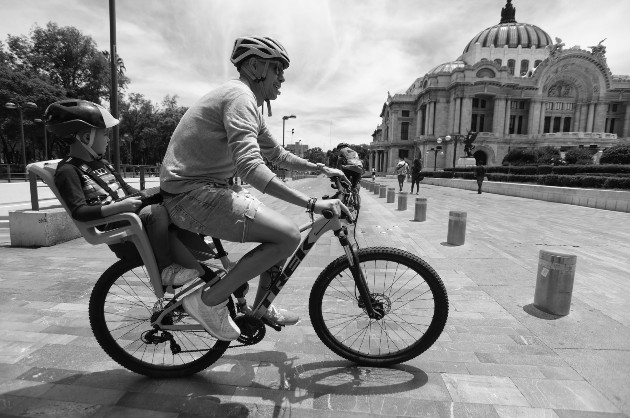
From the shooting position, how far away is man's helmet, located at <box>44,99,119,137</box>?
2.38m

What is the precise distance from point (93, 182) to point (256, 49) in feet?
4.48

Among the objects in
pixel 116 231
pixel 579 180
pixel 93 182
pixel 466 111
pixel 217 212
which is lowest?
pixel 116 231

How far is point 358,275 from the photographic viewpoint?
251 centimetres

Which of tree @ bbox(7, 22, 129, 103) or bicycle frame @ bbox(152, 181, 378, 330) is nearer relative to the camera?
bicycle frame @ bbox(152, 181, 378, 330)

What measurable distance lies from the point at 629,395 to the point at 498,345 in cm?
86

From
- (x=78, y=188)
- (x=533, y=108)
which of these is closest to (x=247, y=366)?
(x=78, y=188)

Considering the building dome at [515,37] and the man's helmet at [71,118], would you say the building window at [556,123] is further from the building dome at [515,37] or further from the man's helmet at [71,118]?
the man's helmet at [71,118]

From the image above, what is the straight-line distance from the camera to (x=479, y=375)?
260 centimetres

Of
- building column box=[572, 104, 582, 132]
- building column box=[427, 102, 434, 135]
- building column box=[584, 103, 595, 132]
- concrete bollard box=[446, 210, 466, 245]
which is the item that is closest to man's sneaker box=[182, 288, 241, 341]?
concrete bollard box=[446, 210, 466, 245]

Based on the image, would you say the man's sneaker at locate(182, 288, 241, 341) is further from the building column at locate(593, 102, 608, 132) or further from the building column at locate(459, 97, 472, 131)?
the building column at locate(593, 102, 608, 132)

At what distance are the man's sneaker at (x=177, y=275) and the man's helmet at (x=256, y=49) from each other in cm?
139

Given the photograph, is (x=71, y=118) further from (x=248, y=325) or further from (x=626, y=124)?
(x=626, y=124)

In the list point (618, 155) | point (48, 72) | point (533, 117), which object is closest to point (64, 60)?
point (48, 72)

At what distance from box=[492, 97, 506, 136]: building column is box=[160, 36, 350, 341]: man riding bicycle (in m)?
69.5
